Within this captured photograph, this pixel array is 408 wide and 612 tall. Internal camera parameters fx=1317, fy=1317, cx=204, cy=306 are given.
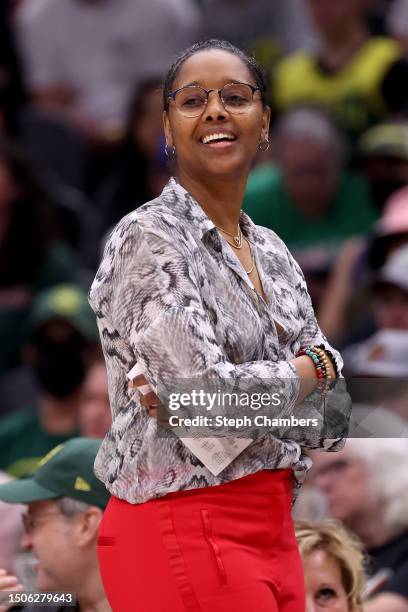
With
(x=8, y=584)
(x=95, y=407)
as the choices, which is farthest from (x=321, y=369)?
(x=95, y=407)

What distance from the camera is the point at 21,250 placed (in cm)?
662

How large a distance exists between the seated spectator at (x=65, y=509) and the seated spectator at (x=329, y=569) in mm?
518

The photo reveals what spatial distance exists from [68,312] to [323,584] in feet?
10.4

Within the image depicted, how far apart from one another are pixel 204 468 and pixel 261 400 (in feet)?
0.55

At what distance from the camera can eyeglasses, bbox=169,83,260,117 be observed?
2484 mm

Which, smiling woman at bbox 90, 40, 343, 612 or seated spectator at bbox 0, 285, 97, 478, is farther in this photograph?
seated spectator at bbox 0, 285, 97, 478

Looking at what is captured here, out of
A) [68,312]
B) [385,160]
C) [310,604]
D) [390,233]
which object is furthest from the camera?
[385,160]

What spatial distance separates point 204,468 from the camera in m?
2.33

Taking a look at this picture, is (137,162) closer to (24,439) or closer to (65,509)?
(24,439)

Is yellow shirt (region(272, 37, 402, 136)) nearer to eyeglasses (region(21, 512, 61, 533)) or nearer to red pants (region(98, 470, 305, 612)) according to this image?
eyeglasses (region(21, 512, 61, 533))

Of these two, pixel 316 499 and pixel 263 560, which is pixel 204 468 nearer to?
pixel 263 560

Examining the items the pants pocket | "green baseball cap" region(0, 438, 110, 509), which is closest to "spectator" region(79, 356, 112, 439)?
"green baseball cap" region(0, 438, 110, 509)

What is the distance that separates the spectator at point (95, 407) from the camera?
5105 mm

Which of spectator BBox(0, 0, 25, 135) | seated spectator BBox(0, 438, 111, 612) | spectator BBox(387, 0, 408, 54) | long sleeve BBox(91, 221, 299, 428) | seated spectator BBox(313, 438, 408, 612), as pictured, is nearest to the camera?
long sleeve BBox(91, 221, 299, 428)
